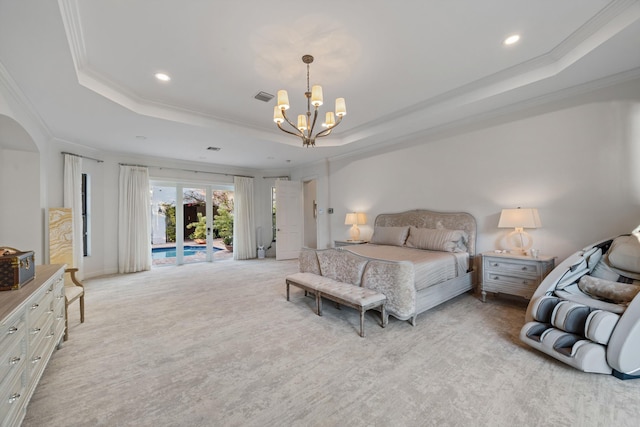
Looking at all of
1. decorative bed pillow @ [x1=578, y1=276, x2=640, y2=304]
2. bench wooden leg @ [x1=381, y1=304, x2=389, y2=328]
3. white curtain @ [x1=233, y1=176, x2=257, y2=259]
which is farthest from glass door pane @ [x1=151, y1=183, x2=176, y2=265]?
decorative bed pillow @ [x1=578, y1=276, x2=640, y2=304]

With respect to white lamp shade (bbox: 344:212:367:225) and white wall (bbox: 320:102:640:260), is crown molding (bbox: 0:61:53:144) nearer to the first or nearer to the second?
white lamp shade (bbox: 344:212:367:225)

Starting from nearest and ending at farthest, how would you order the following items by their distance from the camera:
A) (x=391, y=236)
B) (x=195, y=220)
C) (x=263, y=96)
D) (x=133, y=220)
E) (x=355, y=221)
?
(x=263, y=96), (x=391, y=236), (x=355, y=221), (x=133, y=220), (x=195, y=220)

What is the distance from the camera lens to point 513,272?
3375mm

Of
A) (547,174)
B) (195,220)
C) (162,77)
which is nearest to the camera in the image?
(162,77)

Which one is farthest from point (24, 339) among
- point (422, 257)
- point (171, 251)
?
point (171, 251)

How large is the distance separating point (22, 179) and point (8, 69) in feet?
7.15

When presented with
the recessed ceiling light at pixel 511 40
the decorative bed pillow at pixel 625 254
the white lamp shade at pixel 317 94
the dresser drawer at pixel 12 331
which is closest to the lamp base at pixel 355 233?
the white lamp shade at pixel 317 94

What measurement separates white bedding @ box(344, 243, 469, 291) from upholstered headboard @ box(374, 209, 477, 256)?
1.38 ft

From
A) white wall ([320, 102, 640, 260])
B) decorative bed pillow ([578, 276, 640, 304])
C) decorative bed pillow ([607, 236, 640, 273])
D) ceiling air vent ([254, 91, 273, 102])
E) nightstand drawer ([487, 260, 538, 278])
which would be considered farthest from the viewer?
ceiling air vent ([254, 91, 273, 102])

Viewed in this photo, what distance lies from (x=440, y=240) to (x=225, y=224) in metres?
6.00

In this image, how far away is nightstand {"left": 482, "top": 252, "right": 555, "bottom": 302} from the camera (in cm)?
318

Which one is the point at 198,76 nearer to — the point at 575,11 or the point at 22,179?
the point at 22,179

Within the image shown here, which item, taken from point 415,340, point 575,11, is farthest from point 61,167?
point 575,11

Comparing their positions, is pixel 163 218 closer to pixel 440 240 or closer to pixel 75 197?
pixel 75 197
